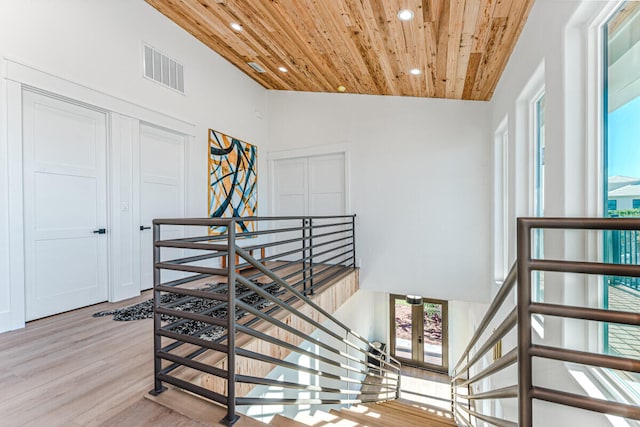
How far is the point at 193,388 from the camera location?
4.88 ft

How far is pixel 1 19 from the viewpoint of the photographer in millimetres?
2299

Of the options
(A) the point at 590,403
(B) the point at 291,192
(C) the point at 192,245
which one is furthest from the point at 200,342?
(B) the point at 291,192

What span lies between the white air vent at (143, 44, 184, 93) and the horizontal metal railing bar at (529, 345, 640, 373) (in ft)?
13.8

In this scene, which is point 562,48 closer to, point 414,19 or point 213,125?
point 414,19

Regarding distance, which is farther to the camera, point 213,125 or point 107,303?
→ point 213,125

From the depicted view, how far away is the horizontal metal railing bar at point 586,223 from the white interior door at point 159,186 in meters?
3.77

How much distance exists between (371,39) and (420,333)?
655 centimetres

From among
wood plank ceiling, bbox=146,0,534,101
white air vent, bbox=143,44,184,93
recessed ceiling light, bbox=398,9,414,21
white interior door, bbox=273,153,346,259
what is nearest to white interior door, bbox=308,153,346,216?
white interior door, bbox=273,153,346,259

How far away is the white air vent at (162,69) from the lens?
11.2 feet

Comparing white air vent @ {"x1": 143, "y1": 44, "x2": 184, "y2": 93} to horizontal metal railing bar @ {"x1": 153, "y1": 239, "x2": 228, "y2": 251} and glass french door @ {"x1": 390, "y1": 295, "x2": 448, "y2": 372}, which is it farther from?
glass french door @ {"x1": 390, "y1": 295, "x2": 448, "y2": 372}

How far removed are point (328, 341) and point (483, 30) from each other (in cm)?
459

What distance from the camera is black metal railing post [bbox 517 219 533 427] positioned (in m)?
0.87

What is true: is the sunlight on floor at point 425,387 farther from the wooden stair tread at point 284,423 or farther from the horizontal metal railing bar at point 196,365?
the horizontal metal railing bar at point 196,365

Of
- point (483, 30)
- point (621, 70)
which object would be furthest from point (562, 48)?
point (483, 30)
